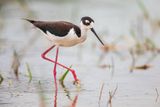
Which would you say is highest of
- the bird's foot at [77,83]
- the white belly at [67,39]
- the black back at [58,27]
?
the black back at [58,27]

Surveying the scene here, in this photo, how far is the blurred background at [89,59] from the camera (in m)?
7.16

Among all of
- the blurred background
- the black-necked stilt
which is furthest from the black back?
the blurred background

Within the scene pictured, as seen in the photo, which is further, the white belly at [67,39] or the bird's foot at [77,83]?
the white belly at [67,39]

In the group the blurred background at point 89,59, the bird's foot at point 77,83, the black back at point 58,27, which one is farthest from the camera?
the black back at point 58,27

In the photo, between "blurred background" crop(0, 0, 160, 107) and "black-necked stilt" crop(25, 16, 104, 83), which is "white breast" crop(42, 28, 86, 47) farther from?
"blurred background" crop(0, 0, 160, 107)

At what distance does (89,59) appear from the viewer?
9703 mm

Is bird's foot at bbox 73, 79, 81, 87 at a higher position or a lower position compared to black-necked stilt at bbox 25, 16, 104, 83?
lower

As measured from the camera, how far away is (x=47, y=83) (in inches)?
315

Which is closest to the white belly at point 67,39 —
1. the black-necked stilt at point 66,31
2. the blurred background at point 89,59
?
the black-necked stilt at point 66,31

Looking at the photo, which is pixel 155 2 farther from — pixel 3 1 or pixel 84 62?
pixel 84 62

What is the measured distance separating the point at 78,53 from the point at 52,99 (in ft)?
10.3

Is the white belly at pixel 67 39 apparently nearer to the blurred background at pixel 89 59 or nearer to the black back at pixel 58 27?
the black back at pixel 58 27

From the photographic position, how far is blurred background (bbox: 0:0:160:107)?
23.5 ft

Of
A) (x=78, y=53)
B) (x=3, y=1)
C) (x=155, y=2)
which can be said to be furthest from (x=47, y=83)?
(x=155, y=2)
